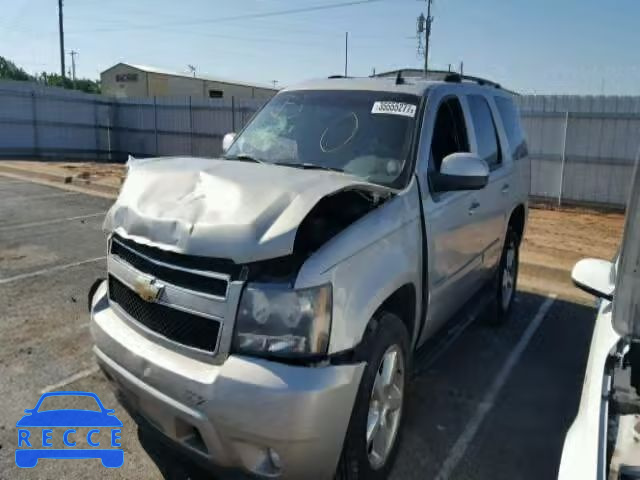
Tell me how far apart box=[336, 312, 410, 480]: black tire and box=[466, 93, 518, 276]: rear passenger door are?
1.78 metres

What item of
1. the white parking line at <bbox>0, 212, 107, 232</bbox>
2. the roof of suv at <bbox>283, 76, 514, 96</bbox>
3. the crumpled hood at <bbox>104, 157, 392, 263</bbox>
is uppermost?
the roof of suv at <bbox>283, 76, 514, 96</bbox>

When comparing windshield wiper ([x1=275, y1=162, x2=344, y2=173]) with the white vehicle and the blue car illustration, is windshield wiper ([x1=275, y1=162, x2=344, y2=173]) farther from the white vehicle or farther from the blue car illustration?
the blue car illustration

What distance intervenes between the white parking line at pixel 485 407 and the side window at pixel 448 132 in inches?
66.6

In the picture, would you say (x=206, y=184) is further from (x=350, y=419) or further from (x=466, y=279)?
(x=466, y=279)

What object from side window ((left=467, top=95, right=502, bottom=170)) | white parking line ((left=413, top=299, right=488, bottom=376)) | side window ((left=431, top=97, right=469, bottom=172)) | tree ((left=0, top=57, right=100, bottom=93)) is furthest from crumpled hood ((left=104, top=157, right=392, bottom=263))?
tree ((left=0, top=57, right=100, bottom=93))

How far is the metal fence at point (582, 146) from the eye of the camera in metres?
12.5

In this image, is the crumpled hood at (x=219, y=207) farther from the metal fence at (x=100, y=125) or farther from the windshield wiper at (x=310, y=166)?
the metal fence at (x=100, y=125)

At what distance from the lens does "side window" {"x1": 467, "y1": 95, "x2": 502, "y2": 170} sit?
14.6ft

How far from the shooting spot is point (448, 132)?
3.93m

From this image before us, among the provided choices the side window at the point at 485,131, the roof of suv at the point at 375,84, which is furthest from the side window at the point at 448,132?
the side window at the point at 485,131

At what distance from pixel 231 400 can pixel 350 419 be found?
576mm

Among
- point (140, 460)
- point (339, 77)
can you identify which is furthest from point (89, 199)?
point (140, 460)

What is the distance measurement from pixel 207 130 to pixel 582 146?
12720 mm

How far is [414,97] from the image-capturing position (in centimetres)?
370
